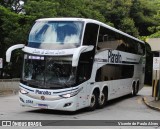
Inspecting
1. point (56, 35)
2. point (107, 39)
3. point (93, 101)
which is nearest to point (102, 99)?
point (93, 101)

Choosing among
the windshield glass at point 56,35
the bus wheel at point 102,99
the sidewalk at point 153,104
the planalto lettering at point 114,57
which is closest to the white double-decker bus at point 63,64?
the windshield glass at point 56,35

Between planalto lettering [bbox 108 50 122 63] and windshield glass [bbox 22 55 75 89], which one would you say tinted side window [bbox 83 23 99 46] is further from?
planalto lettering [bbox 108 50 122 63]

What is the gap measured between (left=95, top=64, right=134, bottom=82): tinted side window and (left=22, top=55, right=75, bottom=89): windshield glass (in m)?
2.60

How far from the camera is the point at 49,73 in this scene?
15.8 meters

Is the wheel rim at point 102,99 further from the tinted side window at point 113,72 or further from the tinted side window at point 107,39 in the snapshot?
the tinted side window at point 107,39

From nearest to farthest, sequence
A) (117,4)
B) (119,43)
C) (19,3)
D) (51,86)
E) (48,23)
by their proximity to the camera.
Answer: (51,86) → (48,23) → (119,43) → (19,3) → (117,4)

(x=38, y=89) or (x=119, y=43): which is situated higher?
(x=119, y=43)

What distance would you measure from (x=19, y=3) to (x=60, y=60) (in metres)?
27.5

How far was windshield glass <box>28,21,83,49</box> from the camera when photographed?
52.5 feet

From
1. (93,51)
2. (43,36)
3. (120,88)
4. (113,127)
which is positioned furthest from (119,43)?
(113,127)

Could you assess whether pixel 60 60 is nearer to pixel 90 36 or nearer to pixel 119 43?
pixel 90 36

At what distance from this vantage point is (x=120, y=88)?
22.7 meters

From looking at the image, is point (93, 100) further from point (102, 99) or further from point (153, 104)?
point (153, 104)

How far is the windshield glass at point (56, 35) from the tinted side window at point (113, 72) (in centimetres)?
266
